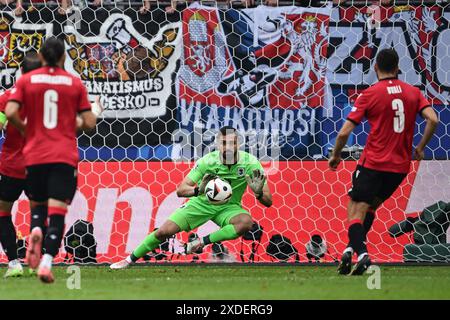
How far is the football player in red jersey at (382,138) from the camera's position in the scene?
905 cm

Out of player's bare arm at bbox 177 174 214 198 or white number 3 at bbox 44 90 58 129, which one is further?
player's bare arm at bbox 177 174 214 198

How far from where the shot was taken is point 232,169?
10.3 meters

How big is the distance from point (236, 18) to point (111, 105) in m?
1.48

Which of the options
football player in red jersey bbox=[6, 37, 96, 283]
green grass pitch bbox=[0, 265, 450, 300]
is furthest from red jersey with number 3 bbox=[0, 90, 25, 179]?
football player in red jersey bbox=[6, 37, 96, 283]

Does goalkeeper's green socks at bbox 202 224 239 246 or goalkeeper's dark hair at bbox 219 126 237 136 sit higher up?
goalkeeper's dark hair at bbox 219 126 237 136

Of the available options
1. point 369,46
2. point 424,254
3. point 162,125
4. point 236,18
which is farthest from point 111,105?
point 424,254

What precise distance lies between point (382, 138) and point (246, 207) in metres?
2.02

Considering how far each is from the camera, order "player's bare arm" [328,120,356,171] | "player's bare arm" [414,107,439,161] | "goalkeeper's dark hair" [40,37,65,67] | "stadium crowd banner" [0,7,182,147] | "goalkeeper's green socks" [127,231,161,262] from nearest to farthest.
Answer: "goalkeeper's dark hair" [40,37,65,67], "player's bare arm" [328,120,356,171], "player's bare arm" [414,107,439,161], "goalkeeper's green socks" [127,231,161,262], "stadium crowd banner" [0,7,182,147]

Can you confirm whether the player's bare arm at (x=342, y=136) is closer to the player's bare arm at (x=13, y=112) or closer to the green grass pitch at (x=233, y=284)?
the green grass pitch at (x=233, y=284)

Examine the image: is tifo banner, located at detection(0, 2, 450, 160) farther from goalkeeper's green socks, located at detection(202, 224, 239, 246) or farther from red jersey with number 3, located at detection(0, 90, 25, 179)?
red jersey with number 3, located at detection(0, 90, 25, 179)

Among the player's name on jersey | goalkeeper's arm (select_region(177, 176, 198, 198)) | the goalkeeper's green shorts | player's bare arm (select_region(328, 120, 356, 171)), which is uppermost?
the player's name on jersey

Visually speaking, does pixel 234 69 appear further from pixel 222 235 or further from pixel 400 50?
pixel 222 235

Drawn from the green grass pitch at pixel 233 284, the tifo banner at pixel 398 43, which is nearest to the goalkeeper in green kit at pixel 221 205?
the green grass pitch at pixel 233 284

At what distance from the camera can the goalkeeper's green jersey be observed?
1021cm
